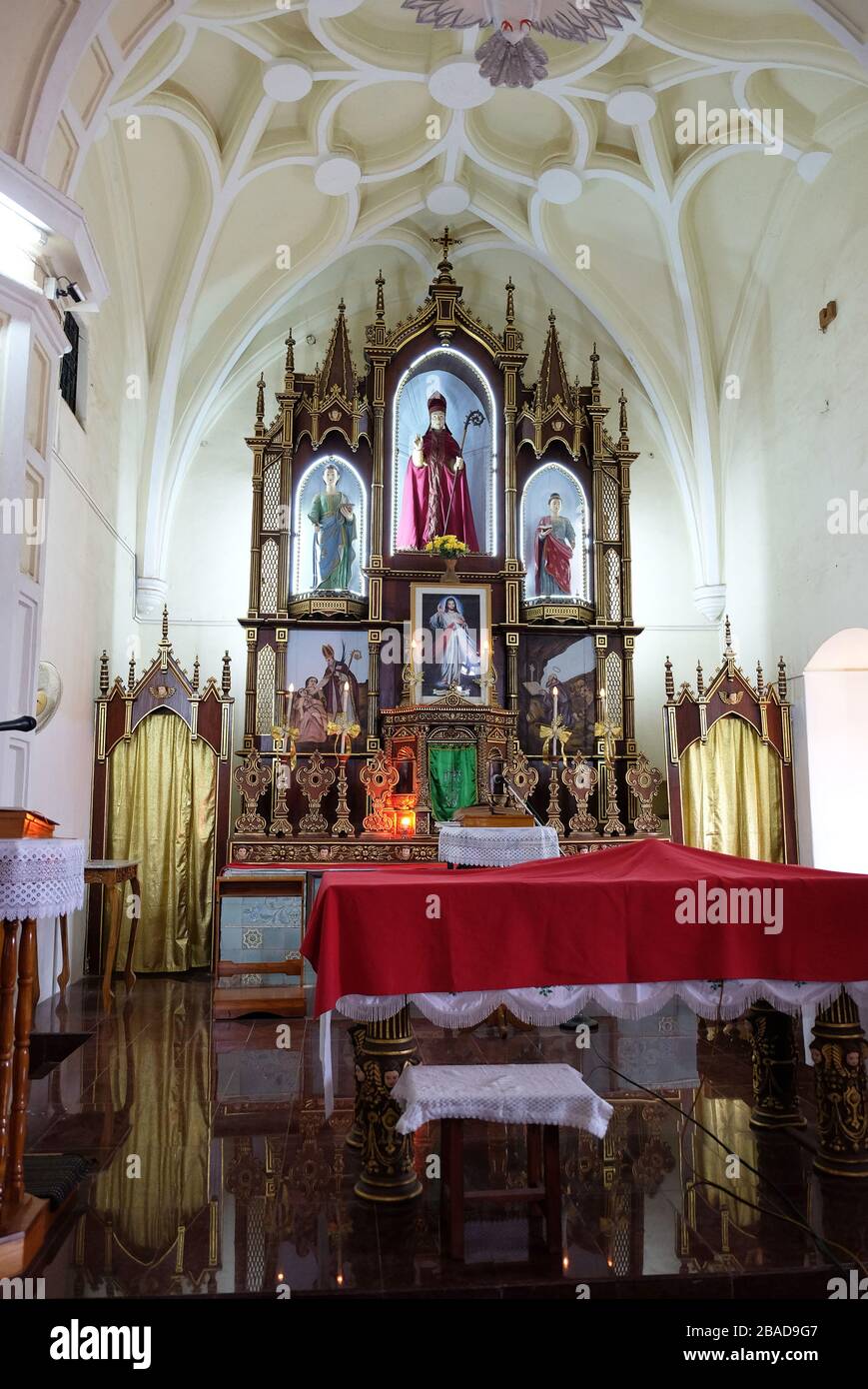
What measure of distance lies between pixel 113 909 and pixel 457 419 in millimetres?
6900

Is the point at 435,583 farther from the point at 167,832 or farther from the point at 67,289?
the point at 67,289

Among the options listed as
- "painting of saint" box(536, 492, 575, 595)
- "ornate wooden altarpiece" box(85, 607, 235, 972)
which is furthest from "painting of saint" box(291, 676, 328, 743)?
"painting of saint" box(536, 492, 575, 595)

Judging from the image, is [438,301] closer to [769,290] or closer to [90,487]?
[769,290]

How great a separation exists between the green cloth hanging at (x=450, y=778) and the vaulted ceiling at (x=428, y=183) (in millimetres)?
4259

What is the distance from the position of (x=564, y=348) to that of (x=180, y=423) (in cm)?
528

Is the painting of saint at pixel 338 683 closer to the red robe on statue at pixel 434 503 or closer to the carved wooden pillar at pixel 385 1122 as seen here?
the red robe on statue at pixel 434 503

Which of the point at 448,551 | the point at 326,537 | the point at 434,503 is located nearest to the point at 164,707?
the point at 326,537

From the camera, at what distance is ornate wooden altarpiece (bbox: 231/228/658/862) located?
10.6m

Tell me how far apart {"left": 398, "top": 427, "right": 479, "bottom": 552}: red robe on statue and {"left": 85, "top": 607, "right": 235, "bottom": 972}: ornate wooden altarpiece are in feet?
9.14

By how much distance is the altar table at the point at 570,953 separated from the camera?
13.0ft

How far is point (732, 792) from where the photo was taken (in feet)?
35.0

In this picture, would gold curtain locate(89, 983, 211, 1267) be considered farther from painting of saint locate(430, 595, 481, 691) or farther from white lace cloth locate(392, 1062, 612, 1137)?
painting of saint locate(430, 595, 481, 691)

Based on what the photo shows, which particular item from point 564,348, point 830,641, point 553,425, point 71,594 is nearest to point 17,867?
point 71,594

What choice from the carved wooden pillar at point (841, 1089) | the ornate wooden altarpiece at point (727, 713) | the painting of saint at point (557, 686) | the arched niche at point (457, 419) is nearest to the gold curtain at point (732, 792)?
the ornate wooden altarpiece at point (727, 713)
